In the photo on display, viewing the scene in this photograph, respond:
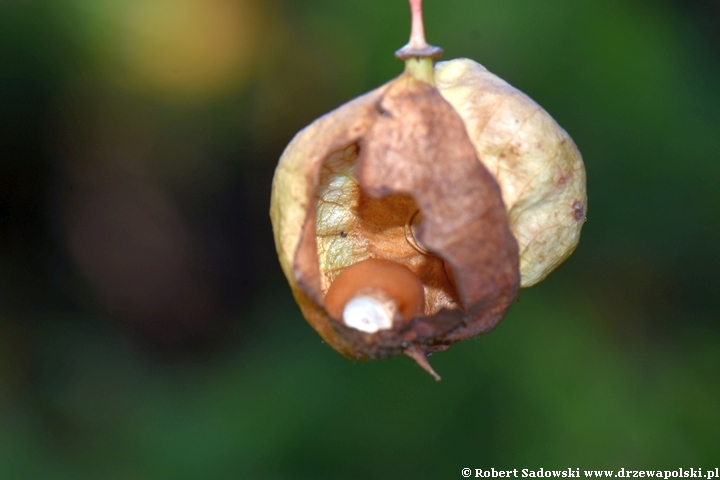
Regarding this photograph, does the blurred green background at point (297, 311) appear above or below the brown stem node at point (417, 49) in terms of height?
below

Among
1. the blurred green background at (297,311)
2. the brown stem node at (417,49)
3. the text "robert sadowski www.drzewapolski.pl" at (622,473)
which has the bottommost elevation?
the text "robert sadowski www.drzewapolski.pl" at (622,473)

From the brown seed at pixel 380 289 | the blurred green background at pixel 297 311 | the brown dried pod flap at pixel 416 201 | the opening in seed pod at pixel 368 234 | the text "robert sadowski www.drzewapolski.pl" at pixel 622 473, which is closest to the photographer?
the brown dried pod flap at pixel 416 201

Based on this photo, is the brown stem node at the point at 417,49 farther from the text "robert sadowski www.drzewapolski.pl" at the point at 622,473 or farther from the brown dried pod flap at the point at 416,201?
the text "robert sadowski www.drzewapolski.pl" at the point at 622,473

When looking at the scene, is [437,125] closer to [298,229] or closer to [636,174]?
[298,229]

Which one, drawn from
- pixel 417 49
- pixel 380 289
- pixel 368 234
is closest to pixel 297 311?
pixel 368 234

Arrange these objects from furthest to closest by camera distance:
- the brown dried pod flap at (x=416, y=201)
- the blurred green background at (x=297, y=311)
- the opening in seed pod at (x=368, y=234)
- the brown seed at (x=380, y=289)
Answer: the blurred green background at (x=297, y=311) < the opening in seed pod at (x=368, y=234) < the brown seed at (x=380, y=289) < the brown dried pod flap at (x=416, y=201)

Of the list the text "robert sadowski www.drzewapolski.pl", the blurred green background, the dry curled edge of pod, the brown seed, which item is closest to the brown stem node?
the dry curled edge of pod

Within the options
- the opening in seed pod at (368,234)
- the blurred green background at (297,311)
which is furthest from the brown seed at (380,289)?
the blurred green background at (297,311)
